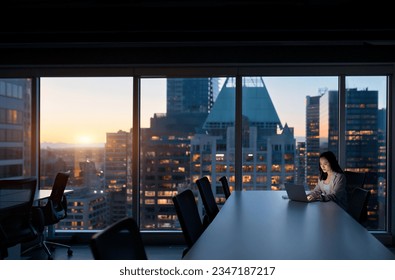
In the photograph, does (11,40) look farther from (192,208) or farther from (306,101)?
(306,101)

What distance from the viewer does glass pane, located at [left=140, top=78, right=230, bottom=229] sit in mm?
6125

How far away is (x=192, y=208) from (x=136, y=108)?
3.23 m

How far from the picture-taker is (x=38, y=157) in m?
6.20

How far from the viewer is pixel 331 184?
462 centimetres

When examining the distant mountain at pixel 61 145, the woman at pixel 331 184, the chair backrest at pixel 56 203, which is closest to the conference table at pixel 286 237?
the woman at pixel 331 184

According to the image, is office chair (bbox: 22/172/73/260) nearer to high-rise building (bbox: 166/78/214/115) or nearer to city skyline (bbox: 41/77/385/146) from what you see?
city skyline (bbox: 41/77/385/146)

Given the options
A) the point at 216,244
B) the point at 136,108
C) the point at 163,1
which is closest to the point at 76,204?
the point at 136,108

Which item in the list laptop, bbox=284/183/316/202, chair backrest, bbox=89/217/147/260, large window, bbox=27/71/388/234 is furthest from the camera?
large window, bbox=27/71/388/234

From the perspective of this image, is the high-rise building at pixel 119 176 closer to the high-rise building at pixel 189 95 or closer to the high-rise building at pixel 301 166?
the high-rise building at pixel 189 95

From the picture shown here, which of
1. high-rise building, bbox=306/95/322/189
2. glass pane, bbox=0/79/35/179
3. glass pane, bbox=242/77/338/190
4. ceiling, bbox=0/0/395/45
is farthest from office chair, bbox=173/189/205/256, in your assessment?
glass pane, bbox=0/79/35/179

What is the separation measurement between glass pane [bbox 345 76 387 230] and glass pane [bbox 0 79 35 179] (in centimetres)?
482

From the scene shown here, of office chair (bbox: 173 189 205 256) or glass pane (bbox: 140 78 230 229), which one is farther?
glass pane (bbox: 140 78 230 229)

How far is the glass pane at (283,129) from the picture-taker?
239 inches

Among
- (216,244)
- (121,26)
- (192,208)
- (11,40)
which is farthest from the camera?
(11,40)
